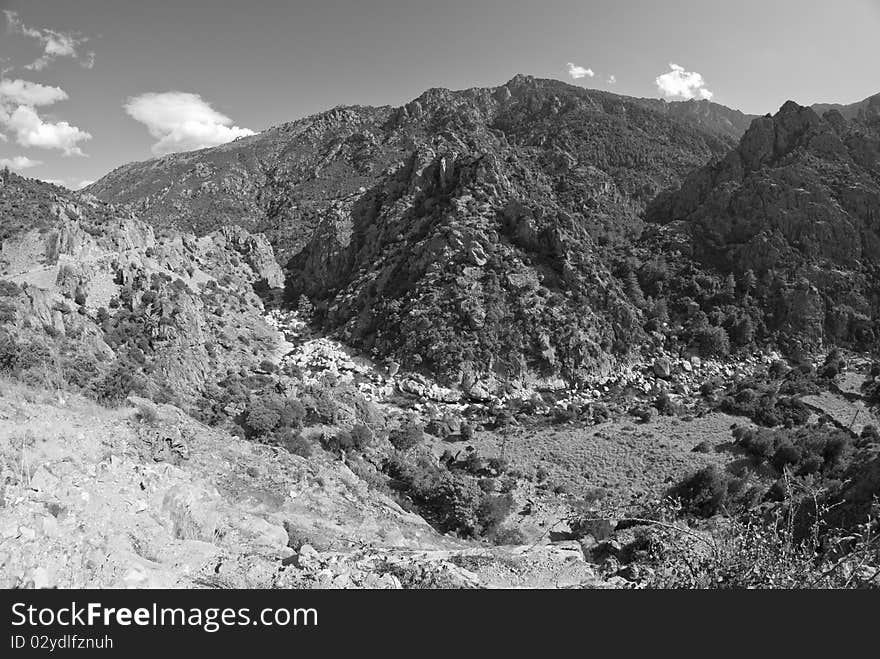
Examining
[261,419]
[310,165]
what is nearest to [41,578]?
[261,419]

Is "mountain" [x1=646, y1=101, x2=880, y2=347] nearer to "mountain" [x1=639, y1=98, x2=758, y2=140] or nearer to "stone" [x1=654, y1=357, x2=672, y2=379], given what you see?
"stone" [x1=654, y1=357, x2=672, y2=379]

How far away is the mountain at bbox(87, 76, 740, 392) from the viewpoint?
3447cm

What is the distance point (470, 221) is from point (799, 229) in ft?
106

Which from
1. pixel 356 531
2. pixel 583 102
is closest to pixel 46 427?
pixel 356 531

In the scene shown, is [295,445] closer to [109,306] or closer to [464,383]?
[464,383]

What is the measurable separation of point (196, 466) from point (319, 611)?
841 centimetres

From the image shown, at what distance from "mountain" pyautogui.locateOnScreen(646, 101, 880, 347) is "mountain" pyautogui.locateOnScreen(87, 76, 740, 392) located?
971 centimetres

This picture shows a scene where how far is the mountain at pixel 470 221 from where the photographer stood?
34469mm

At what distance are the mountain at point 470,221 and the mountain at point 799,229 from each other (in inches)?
382

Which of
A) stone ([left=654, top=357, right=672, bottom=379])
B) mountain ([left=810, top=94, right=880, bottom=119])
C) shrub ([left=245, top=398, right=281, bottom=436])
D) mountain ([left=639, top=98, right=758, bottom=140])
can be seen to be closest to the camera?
shrub ([left=245, top=398, right=281, bottom=436])

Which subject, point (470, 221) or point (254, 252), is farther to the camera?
point (254, 252)

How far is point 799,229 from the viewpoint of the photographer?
43000 mm

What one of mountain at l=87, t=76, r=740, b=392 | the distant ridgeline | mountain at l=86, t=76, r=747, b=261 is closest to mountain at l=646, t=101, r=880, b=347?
the distant ridgeline

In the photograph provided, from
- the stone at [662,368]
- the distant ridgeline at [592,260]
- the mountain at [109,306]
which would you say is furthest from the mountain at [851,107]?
the mountain at [109,306]
